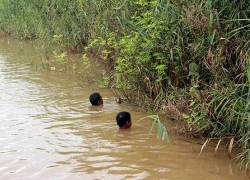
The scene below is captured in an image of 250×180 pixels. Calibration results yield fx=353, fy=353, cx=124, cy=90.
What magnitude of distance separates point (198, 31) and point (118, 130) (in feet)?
5.52

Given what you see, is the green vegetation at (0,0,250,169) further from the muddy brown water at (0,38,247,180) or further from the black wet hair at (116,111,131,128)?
the black wet hair at (116,111,131,128)

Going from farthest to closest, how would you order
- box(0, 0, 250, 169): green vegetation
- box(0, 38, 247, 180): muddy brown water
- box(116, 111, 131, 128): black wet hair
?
box(116, 111, 131, 128): black wet hair → box(0, 0, 250, 169): green vegetation → box(0, 38, 247, 180): muddy brown water

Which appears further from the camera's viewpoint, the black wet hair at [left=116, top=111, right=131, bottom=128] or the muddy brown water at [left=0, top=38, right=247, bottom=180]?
the black wet hair at [left=116, top=111, right=131, bottom=128]

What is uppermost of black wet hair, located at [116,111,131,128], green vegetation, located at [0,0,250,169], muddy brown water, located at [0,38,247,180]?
green vegetation, located at [0,0,250,169]

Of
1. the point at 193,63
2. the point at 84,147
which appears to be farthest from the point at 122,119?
the point at 193,63

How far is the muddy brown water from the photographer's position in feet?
11.9

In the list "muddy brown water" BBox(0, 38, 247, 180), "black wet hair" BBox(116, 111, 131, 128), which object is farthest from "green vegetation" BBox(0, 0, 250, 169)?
"black wet hair" BBox(116, 111, 131, 128)

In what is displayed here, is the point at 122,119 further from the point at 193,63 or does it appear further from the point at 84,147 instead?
the point at 193,63

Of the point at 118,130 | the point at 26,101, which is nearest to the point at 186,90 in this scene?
the point at 118,130

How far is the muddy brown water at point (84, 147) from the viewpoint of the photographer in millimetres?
A: 3635

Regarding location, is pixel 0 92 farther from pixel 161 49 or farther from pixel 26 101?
pixel 161 49

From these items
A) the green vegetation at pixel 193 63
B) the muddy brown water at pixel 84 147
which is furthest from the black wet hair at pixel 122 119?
the green vegetation at pixel 193 63

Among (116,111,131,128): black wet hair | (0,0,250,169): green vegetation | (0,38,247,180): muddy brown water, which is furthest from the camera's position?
(116,111,131,128): black wet hair

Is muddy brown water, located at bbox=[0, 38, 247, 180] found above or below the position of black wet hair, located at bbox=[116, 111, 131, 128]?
below
